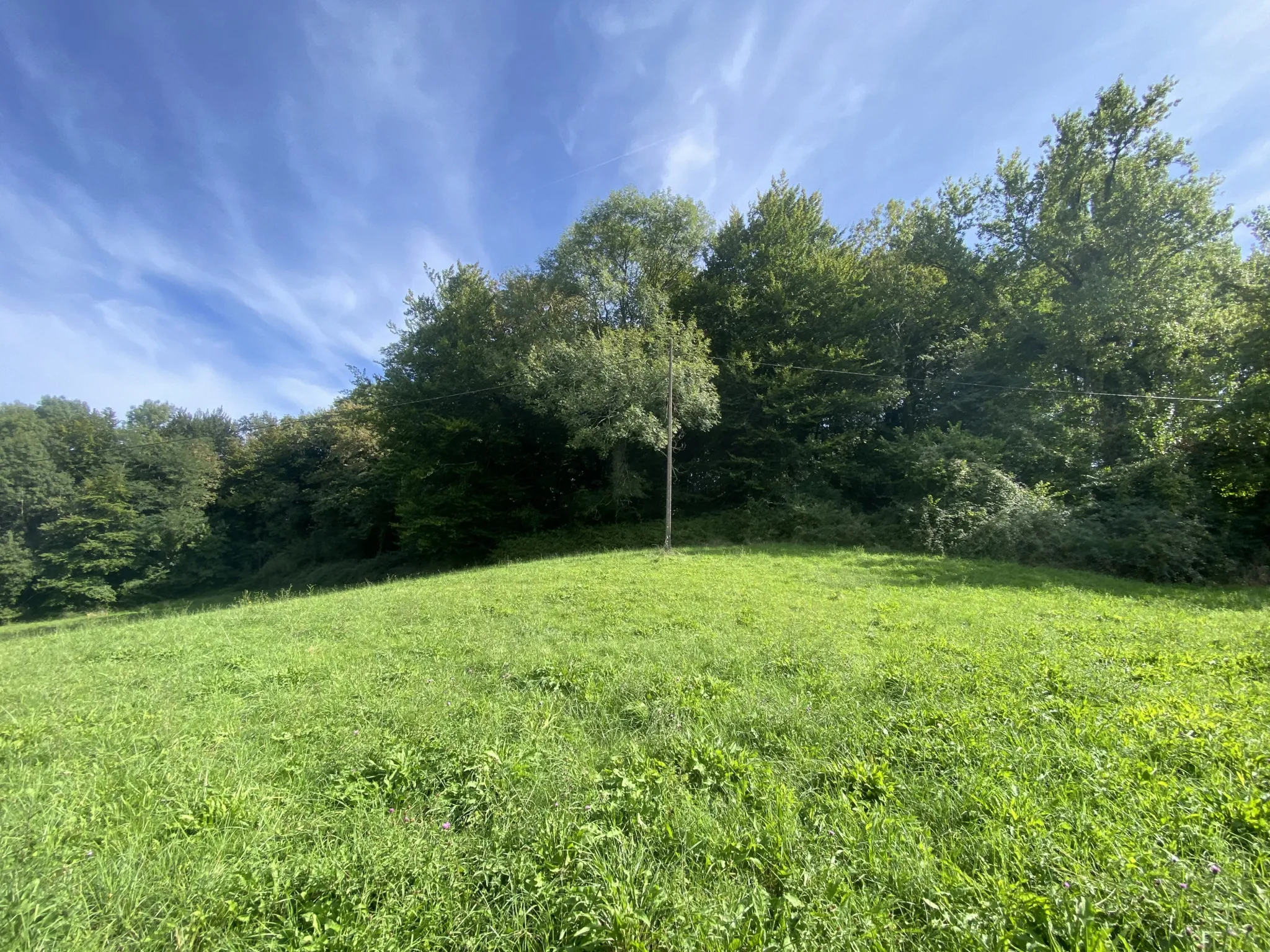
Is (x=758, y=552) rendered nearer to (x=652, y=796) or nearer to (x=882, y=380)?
(x=882, y=380)

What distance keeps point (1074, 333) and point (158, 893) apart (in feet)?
87.3

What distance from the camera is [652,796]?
2.76 metres

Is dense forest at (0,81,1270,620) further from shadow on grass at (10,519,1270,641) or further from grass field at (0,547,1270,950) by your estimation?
grass field at (0,547,1270,950)

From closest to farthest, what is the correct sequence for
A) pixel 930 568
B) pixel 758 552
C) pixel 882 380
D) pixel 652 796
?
pixel 652 796, pixel 930 568, pixel 758 552, pixel 882 380

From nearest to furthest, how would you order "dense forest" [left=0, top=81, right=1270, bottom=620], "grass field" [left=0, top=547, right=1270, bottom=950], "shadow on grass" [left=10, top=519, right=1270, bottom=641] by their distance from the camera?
"grass field" [left=0, top=547, right=1270, bottom=950], "shadow on grass" [left=10, top=519, right=1270, bottom=641], "dense forest" [left=0, top=81, right=1270, bottom=620]

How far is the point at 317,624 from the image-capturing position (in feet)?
25.1

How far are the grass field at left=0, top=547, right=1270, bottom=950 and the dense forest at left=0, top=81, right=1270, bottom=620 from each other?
37.7ft

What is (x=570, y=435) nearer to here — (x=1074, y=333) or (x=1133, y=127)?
(x=1074, y=333)

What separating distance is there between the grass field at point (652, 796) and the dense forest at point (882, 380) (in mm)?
11498

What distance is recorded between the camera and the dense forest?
556 inches

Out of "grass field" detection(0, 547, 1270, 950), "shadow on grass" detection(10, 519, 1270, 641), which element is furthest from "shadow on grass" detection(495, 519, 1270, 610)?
"grass field" detection(0, 547, 1270, 950)

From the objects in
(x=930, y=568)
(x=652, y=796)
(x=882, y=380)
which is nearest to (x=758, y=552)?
(x=930, y=568)

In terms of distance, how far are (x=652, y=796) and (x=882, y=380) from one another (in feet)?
71.5

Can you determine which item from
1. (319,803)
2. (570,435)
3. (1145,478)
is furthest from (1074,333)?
(319,803)
